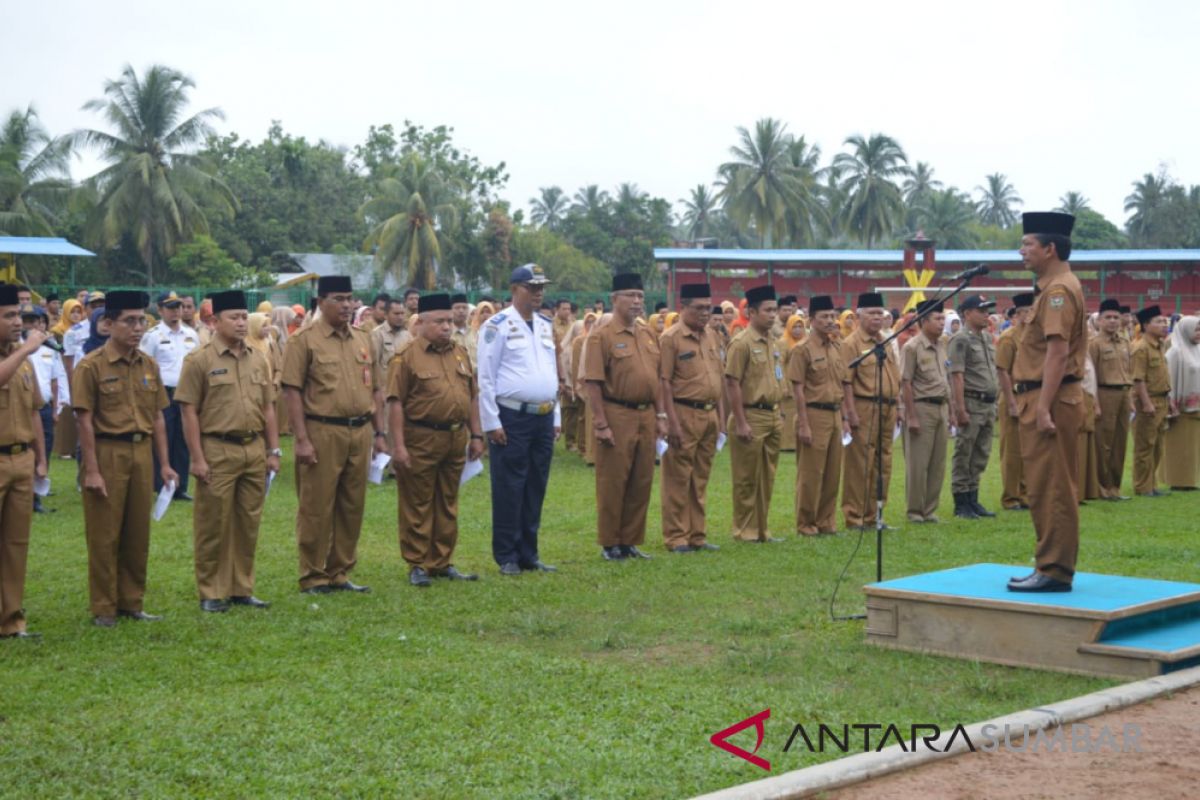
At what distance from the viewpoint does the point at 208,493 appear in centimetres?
886

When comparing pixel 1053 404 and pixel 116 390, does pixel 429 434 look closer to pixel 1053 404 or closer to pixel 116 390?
pixel 116 390

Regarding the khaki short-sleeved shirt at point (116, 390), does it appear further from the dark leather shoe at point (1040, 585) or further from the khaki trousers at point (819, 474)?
the khaki trousers at point (819, 474)

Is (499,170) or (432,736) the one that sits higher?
(499,170)

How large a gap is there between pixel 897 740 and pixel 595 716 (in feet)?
4.48

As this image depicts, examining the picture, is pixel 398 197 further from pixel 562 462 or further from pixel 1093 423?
pixel 1093 423

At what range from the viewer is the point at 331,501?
9.47 meters

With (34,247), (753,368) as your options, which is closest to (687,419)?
(753,368)

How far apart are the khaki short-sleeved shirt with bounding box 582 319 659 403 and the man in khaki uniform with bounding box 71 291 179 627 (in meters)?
3.54

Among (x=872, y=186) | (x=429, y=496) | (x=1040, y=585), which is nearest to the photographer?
(x=1040, y=585)

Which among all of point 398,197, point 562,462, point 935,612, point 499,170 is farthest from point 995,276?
point 935,612

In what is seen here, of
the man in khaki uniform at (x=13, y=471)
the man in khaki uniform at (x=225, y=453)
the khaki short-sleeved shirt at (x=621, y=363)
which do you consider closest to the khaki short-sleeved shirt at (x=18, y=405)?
the man in khaki uniform at (x=13, y=471)

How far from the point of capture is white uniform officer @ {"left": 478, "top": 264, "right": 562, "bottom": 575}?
33.9 feet

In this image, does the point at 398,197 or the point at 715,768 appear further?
the point at 398,197

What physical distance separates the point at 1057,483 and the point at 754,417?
4.62 m
